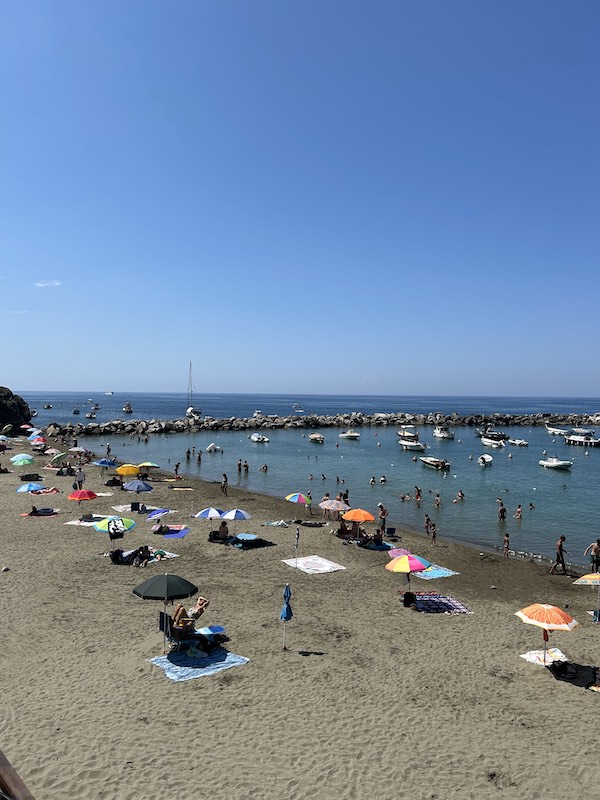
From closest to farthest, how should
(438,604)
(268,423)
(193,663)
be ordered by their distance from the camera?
(193,663), (438,604), (268,423)

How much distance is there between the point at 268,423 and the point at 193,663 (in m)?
87.5

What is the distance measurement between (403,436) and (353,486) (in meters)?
38.0

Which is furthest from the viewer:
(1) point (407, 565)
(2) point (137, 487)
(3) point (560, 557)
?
(2) point (137, 487)

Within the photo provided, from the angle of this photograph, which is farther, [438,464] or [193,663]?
[438,464]

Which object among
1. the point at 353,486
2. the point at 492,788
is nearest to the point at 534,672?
the point at 492,788

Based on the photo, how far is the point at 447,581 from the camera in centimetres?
1956

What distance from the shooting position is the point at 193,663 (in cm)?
1173

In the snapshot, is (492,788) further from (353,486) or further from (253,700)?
(353,486)

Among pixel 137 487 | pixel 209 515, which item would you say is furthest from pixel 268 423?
pixel 209 515

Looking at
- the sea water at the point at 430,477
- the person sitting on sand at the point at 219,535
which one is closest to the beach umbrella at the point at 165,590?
the person sitting on sand at the point at 219,535

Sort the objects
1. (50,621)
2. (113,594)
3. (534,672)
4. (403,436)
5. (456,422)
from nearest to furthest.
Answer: (534,672), (50,621), (113,594), (403,436), (456,422)

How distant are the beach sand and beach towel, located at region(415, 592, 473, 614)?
19.8 inches

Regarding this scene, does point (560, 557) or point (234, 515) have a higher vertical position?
point (234, 515)

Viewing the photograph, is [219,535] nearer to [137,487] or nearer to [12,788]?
[137,487]
